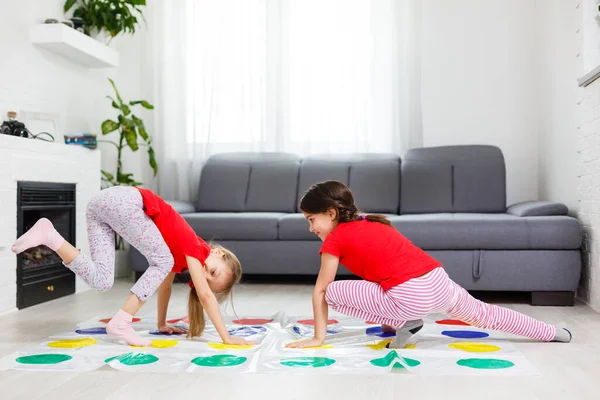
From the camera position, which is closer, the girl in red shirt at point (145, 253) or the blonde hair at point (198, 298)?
the girl in red shirt at point (145, 253)

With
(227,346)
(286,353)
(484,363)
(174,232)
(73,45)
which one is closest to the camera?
(484,363)

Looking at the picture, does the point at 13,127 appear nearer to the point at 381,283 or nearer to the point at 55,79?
the point at 55,79

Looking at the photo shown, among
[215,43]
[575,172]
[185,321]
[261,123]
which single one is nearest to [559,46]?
[575,172]

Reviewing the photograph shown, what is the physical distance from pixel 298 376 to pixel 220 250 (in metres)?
0.70

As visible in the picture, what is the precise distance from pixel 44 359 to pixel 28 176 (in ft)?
5.11

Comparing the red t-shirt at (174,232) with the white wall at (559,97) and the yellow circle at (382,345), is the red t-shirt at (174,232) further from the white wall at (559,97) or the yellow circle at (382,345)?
the white wall at (559,97)

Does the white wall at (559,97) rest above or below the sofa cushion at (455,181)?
above

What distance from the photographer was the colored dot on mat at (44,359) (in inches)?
84.9

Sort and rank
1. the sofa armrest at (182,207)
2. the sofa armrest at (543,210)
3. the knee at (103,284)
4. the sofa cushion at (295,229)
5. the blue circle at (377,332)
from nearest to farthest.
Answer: the knee at (103,284)
the blue circle at (377,332)
the sofa armrest at (543,210)
the sofa cushion at (295,229)
the sofa armrest at (182,207)

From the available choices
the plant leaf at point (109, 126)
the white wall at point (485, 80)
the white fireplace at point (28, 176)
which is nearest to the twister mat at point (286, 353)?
the white fireplace at point (28, 176)

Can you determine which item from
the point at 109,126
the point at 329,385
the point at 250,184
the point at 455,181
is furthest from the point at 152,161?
the point at 329,385

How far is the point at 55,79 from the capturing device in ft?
14.0

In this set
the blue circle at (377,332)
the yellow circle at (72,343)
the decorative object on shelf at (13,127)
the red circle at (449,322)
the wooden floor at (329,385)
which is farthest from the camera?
the decorative object on shelf at (13,127)

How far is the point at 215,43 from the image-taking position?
5.07 metres
